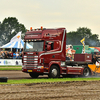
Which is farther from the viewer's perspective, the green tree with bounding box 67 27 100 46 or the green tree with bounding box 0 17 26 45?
the green tree with bounding box 67 27 100 46

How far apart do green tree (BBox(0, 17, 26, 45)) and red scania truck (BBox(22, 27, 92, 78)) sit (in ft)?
277

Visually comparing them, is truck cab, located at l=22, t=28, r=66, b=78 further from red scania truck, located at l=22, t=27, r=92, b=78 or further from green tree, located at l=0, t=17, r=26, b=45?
green tree, located at l=0, t=17, r=26, b=45

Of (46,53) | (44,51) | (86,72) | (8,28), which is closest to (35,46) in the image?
(44,51)

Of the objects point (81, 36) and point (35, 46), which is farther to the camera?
point (81, 36)

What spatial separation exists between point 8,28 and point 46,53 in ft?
294

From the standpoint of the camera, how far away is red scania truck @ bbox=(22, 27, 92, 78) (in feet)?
55.5

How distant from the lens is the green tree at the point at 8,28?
A: 334ft

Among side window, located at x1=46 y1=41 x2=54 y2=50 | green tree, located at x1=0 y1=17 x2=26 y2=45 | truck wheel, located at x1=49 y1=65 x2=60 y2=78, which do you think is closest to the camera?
side window, located at x1=46 y1=41 x2=54 y2=50

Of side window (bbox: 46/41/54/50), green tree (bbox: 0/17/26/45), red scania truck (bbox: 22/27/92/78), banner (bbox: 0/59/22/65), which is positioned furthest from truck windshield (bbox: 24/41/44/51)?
green tree (bbox: 0/17/26/45)

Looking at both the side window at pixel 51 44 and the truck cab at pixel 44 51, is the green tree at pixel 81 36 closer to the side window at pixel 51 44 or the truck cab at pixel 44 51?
the truck cab at pixel 44 51

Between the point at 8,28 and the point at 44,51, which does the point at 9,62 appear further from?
the point at 8,28

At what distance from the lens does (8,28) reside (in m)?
104

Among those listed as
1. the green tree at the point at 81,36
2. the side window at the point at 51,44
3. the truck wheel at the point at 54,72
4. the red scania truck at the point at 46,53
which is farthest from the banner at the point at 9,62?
the green tree at the point at 81,36

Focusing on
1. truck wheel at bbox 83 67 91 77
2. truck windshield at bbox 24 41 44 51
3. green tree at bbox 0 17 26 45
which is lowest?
truck wheel at bbox 83 67 91 77
